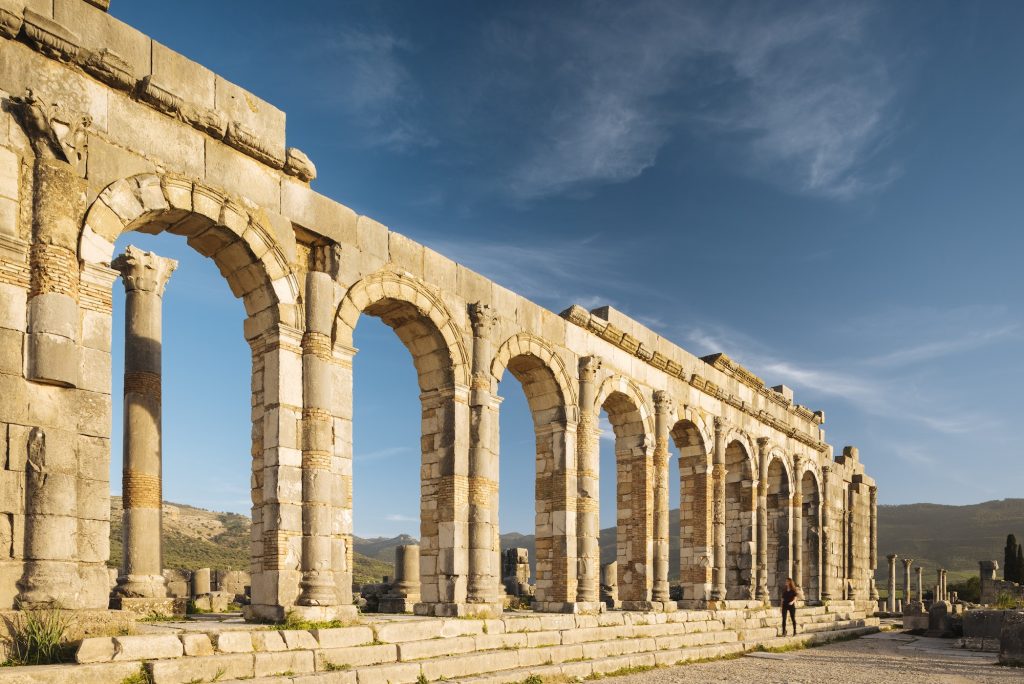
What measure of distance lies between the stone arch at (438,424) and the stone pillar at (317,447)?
1.35 m

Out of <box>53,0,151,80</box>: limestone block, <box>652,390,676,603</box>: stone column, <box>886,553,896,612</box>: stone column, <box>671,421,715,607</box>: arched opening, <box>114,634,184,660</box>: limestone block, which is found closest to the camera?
<box>114,634,184,660</box>: limestone block

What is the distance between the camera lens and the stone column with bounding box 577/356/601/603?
17234 millimetres

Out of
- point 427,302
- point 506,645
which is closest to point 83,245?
point 427,302

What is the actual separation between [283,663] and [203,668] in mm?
1038

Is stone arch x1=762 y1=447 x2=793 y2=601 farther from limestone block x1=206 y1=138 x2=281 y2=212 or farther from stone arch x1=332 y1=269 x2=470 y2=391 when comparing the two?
limestone block x1=206 y1=138 x2=281 y2=212

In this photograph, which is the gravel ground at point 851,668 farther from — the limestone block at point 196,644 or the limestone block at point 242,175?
the limestone block at point 242,175

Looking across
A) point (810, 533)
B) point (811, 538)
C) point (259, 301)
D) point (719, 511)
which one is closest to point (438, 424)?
point (259, 301)

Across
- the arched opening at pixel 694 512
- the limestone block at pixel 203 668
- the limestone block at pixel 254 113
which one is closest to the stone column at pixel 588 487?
the arched opening at pixel 694 512

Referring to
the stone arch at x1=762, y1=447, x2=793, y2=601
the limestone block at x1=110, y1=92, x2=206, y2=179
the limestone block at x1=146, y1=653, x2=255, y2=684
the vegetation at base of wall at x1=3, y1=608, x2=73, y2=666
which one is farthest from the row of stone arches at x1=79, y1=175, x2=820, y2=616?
the stone arch at x1=762, y1=447, x2=793, y2=601

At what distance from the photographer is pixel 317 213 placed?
41.4 ft

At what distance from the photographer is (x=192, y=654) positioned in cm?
906

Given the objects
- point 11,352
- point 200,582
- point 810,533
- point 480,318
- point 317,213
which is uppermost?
point 317,213

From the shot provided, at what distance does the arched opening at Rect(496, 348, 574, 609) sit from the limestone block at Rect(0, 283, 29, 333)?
8.95 m

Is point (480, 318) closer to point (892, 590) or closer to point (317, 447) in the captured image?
point (317, 447)
